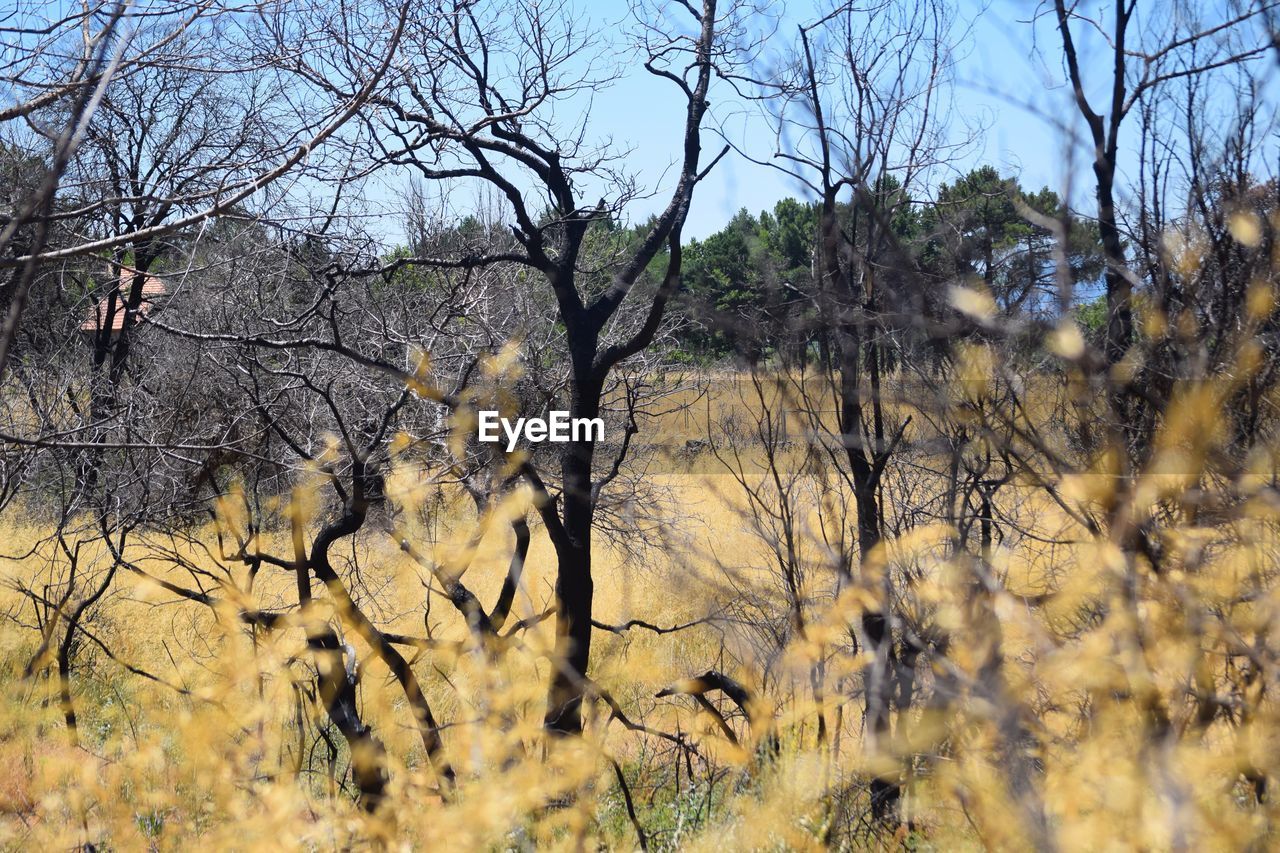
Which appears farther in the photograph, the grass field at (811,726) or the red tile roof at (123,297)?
the red tile roof at (123,297)

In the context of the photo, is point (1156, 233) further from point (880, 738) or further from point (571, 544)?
point (571, 544)

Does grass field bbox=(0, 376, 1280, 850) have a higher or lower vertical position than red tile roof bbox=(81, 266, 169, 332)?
lower

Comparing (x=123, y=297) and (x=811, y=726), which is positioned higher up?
(x=123, y=297)

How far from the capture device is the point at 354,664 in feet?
16.0

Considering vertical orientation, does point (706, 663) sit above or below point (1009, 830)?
below

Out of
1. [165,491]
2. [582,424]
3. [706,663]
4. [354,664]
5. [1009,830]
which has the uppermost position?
[582,424]

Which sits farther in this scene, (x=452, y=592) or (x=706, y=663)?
(x=706, y=663)

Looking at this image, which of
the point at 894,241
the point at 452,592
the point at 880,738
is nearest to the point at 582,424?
the point at 452,592

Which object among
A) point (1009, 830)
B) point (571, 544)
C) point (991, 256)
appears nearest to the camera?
point (1009, 830)

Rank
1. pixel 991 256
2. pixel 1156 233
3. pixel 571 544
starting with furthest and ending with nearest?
1. pixel 571 544
2. pixel 991 256
3. pixel 1156 233

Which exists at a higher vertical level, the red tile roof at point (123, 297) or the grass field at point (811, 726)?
the red tile roof at point (123, 297)

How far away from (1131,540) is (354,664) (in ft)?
12.8

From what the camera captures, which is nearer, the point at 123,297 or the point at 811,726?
the point at 811,726

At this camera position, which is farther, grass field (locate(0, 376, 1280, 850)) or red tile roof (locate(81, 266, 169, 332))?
red tile roof (locate(81, 266, 169, 332))
